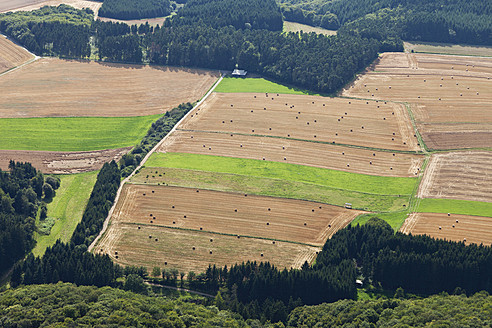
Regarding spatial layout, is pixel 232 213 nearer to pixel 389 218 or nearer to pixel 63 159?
pixel 389 218

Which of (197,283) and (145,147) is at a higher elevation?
(145,147)

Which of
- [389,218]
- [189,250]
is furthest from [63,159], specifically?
[389,218]

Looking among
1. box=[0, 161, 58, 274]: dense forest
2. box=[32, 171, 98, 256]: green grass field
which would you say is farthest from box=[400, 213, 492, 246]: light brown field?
box=[0, 161, 58, 274]: dense forest

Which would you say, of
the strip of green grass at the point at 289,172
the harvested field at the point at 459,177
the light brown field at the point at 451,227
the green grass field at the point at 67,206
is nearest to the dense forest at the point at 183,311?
the light brown field at the point at 451,227

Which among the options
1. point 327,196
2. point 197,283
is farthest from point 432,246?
point 197,283

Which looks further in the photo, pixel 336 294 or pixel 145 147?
pixel 145 147

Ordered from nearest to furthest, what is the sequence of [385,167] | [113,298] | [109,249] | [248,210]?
[113,298]
[109,249]
[248,210]
[385,167]

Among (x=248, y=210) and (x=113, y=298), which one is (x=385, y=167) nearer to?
(x=248, y=210)
